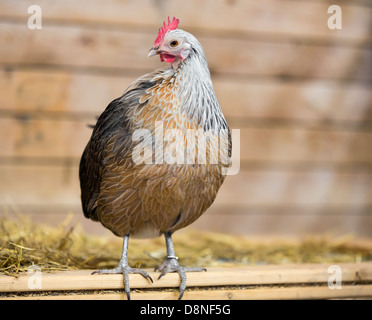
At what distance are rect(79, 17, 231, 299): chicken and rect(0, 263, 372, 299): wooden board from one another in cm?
3

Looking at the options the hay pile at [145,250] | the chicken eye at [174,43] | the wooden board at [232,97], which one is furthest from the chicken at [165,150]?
the wooden board at [232,97]

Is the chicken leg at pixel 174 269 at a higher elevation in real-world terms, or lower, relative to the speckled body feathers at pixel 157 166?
lower

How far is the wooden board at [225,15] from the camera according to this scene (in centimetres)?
223

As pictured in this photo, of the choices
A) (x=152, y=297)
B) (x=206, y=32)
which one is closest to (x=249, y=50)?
(x=206, y=32)

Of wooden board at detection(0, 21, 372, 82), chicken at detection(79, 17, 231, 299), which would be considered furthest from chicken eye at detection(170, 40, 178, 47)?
wooden board at detection(0, 21, 372, 82)

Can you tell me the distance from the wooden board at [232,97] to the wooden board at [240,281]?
1092 mm

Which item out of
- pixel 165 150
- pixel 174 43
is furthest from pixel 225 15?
pixel 165 150

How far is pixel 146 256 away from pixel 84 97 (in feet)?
2.80

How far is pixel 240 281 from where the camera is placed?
4.57 feet

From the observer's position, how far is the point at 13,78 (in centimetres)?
221

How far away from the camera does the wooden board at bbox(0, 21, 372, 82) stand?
2201mm

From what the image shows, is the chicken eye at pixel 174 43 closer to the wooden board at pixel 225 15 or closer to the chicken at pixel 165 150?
the chicken at pixel 165 150

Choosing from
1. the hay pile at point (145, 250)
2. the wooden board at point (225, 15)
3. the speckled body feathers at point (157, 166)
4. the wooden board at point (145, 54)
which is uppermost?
the wooden board at point (225, 15)

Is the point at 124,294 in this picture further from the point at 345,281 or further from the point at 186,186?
the point at 345,281
